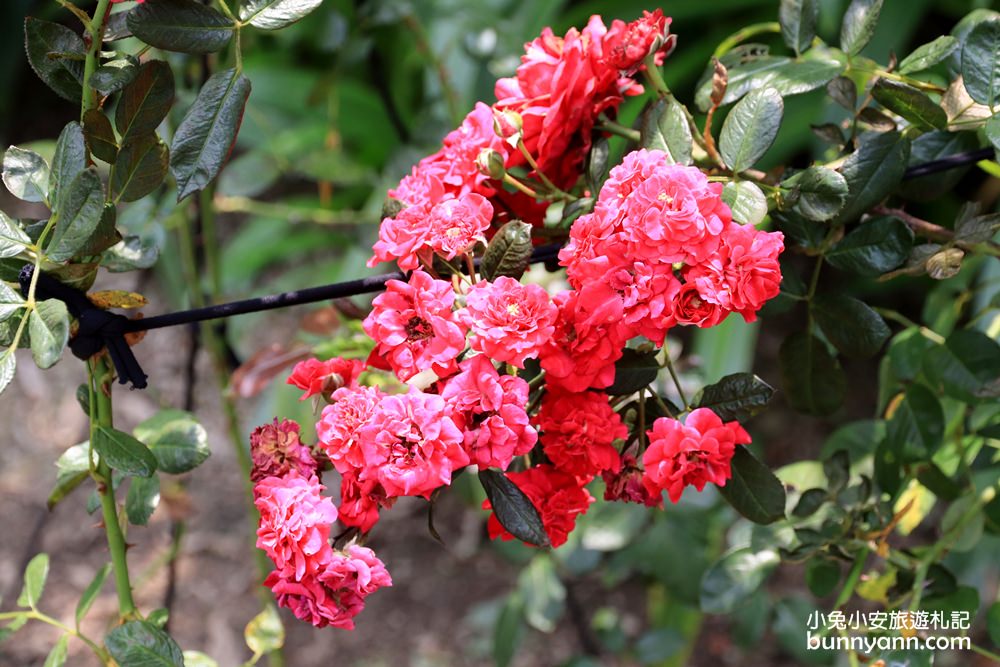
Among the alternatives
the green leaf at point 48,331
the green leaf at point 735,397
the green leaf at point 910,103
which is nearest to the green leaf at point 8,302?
the green leaf at point 48,331

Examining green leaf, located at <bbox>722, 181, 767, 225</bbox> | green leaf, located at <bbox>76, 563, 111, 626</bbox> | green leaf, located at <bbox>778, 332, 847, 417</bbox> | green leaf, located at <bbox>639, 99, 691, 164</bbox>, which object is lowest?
green leaf, located at <bbox>76, 563, 111, 626</bbox>

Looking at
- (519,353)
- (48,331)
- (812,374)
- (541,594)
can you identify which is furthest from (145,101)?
(541,594)

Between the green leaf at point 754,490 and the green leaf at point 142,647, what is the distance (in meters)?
0.31

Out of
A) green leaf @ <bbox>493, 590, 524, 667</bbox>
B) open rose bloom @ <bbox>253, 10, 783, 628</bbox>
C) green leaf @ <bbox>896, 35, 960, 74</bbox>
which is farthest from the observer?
green leaf @ <bbox>493, 590, 524, 667</bbox>

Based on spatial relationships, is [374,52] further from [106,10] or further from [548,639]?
[548,639]

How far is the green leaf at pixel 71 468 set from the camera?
1.85 ft

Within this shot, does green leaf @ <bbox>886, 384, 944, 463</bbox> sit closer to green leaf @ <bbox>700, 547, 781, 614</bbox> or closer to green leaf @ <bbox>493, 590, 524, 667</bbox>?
green leaf @ <bbox>700, 547, 781, 614</bbox>

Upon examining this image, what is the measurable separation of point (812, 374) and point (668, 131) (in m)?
0.22

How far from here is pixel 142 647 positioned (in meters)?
0.50

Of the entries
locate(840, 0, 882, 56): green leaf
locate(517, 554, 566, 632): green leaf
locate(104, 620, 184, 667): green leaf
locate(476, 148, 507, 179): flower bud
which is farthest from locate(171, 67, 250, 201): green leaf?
locate(517, 554, 566, 632): green leaf

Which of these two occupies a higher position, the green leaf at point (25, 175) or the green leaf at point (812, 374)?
the green leaf at point (25, 175)

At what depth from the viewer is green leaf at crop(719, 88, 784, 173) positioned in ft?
1.60

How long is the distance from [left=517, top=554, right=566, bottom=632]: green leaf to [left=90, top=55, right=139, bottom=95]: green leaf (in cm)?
73

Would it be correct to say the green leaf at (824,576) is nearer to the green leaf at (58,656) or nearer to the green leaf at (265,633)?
the green leaf at (265,633)
